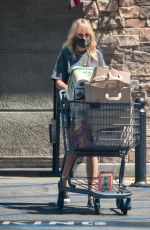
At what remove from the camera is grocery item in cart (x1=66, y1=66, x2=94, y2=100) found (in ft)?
27.0

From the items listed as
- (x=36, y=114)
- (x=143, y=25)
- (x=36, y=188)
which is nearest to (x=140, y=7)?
(x=143, y=25)

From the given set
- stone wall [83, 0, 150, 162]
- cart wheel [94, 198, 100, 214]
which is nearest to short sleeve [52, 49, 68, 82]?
cart wheel [94, 198, 100, 214]

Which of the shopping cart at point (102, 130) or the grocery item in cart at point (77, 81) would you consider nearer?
the shopping cart at point (102, 130)

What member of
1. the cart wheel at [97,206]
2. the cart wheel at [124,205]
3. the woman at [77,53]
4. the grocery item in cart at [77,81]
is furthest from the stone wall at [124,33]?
the cart wheel at [97,206]

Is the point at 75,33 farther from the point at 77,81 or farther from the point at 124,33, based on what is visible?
the point at 124,33

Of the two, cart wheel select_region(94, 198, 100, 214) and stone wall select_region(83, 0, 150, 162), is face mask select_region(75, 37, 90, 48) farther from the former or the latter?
stone wall select_region(83, 0, 150, 162)

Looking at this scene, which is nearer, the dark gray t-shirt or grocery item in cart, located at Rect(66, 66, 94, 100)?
grocery item in cart, located at Rect(66, 66, 94, 100)

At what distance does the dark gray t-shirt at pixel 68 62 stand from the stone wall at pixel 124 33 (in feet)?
11.2

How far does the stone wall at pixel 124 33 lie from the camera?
1220 cm

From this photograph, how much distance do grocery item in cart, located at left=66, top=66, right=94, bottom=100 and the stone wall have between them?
3862 millimetres

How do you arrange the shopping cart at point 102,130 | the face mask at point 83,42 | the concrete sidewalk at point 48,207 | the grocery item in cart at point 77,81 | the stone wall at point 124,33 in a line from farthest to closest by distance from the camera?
1. the stone wall at point 124,33
2. the face mask at point 83,42
3. the grocery item in cart at point 77,81
4. the shopping cart at point 102,130
5. the concrete sidewalk at point 48,207

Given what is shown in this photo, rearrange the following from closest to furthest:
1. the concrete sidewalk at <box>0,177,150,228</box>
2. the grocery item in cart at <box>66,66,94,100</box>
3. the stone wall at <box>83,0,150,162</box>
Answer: the concrete sidewalk at <box>0,177,150,228</box> < the grocery item in cart at <box>66,66,94,100</box> < the stone wall at <box>83,0,150,162</box>

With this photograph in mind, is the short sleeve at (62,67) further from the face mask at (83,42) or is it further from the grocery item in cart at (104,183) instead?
the grocery item in cart at (104,183)

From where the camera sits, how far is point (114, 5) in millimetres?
12227
